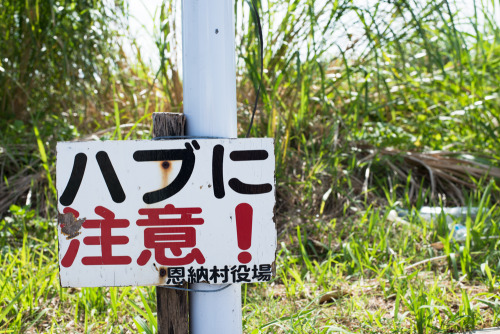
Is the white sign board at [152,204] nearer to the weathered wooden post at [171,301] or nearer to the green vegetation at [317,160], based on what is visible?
the weathered wooden post at [171,301]

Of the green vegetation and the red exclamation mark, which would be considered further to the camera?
the green vegetation

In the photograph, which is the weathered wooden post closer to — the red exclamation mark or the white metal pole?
the white metal pole

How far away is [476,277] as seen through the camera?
2.12 m

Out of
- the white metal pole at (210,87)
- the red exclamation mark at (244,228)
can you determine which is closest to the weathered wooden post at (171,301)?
the white metal pole at (210,87)

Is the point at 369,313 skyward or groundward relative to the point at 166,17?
groundward

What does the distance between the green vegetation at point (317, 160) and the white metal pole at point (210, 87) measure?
39 centimetres

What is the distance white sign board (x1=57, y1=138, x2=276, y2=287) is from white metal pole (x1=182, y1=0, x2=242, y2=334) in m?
0.06

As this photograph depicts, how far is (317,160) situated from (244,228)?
181 cm

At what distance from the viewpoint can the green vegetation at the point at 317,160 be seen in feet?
6.23

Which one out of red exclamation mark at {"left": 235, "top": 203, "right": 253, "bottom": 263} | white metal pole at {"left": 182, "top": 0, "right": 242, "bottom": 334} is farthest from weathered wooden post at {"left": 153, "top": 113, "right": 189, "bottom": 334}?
red exclamation mark at {"left": 235, "top": 203, "right": 253, "bottom": 263}

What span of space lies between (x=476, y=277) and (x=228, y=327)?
4.26 feet

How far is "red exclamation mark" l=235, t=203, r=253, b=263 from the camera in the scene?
1.25 metres

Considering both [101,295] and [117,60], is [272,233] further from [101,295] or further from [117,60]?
[117,60]

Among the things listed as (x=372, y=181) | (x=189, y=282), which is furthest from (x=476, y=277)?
(x=189, y=282)
